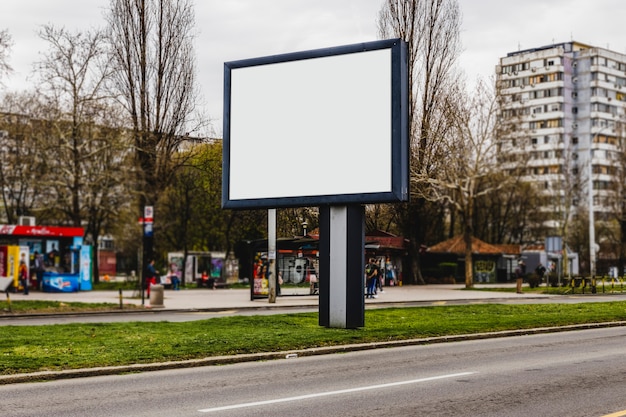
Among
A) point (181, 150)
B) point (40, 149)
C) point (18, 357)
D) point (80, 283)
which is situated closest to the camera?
point (18, 357)

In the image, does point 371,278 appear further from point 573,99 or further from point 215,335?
point 573,99

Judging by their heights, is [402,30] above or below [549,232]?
above

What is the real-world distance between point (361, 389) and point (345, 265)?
888 centimetres

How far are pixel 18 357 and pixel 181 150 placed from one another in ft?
81.2

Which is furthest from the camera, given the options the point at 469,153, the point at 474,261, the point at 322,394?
the point at 474,261

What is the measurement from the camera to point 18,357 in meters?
14.4

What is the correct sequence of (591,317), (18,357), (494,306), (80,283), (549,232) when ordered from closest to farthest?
1. (18,357)
2. (591,317)
3. (494,306)
4. (80,283)
5. (549,232)

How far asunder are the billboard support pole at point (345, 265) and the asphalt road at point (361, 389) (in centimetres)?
402

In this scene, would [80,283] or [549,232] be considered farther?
[549,232]

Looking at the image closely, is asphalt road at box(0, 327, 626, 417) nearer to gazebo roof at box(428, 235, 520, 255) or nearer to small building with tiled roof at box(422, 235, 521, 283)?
gazebo roof at box(428, 235, 520, 255)

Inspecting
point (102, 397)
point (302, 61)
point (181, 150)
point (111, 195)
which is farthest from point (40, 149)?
point (102, 397)

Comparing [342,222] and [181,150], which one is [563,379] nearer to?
[342,222]

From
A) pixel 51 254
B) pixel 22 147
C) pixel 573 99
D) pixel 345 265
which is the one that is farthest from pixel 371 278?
pixel 573 99

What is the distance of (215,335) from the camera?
60.3ft
